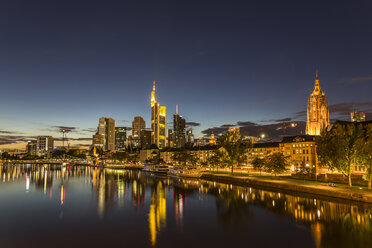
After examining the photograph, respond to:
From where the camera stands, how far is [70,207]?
51.8 m

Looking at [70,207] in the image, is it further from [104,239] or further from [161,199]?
[104,239]

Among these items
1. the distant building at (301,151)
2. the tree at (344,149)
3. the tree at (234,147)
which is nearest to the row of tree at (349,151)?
the tree at (344,149)

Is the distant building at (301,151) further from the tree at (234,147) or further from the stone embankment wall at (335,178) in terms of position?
the stone embankment wall at (335,178)

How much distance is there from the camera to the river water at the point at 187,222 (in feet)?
102

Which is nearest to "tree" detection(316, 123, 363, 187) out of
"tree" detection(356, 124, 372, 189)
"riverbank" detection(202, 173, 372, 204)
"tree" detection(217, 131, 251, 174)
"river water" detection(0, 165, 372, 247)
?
"tree" detection(356, 124, 372, 189)

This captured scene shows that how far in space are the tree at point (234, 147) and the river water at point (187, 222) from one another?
45.1 meters

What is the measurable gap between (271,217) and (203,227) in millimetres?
11630

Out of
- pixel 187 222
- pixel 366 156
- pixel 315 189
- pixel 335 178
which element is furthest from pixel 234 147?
pixel 187 222

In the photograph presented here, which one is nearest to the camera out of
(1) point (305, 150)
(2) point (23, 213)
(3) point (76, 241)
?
(3) point (76, 241)

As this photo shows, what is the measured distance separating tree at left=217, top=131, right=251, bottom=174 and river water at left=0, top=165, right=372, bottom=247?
4512cm

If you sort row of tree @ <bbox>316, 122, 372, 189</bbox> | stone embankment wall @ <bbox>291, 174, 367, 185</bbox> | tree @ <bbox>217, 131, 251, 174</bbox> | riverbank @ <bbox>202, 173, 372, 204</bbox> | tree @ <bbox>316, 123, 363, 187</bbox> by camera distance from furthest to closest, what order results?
tree @ <bbox>217, 131, 251, 174</bbox>, stone embankment wall @ <bbox>291, 174, 367, 185</bbox>, tree @ <bbox>316, 123, 363, 187</bbox>, row of tree @ <bbox>316, 122, 372, 189</bbox>, riverbank @ <bbox>202, 173, 372, 204</bbox>

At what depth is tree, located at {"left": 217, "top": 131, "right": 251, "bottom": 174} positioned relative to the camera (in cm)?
10538

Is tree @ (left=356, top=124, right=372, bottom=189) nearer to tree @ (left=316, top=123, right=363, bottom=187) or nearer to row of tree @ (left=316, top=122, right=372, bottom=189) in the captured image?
row of tree @ (left=316, top=122, right=372, bottom=189)

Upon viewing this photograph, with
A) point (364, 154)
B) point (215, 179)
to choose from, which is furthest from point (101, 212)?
point (215, 179)
